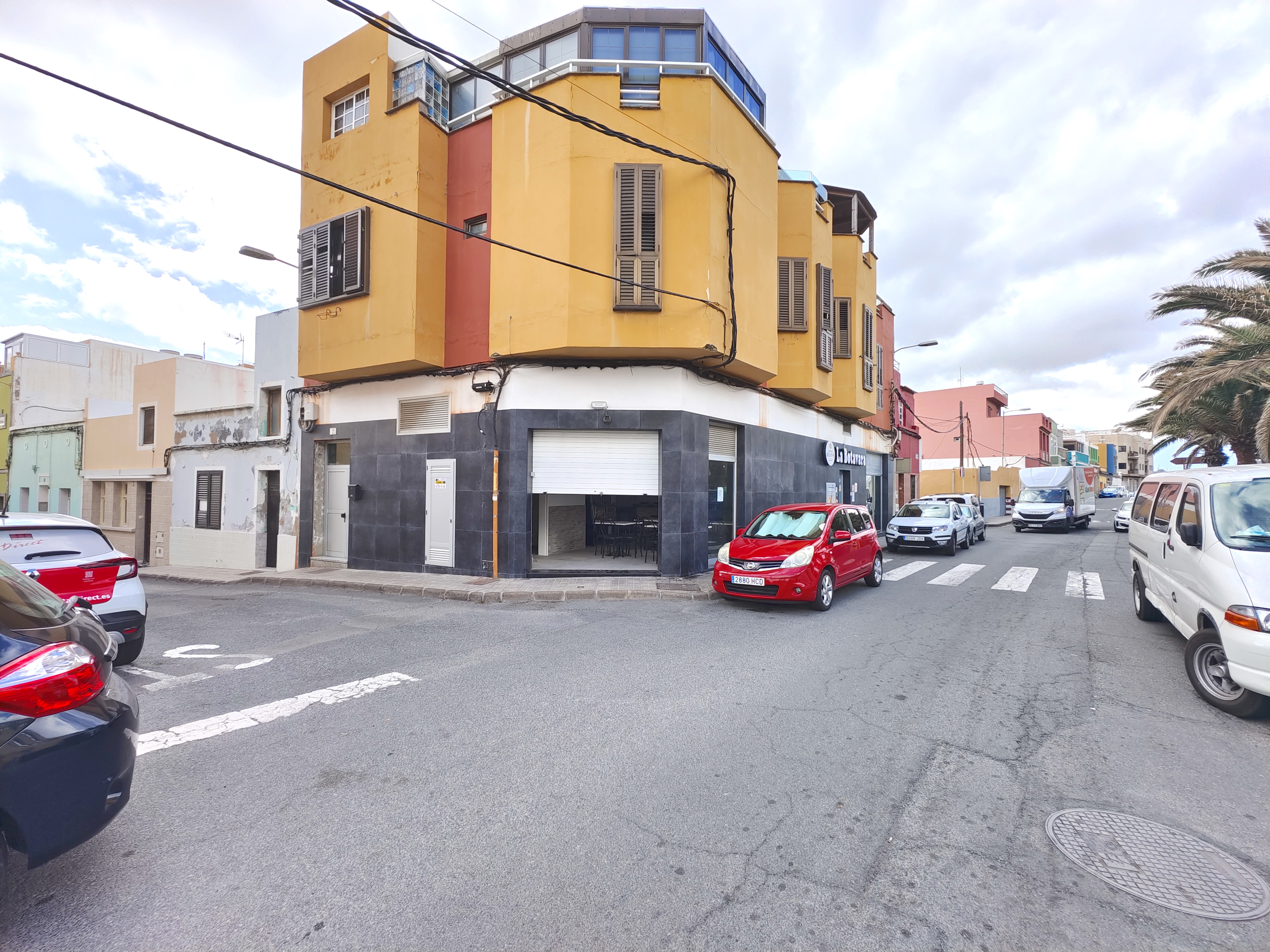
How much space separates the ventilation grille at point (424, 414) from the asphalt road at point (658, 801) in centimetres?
689

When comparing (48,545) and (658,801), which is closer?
(658,801)

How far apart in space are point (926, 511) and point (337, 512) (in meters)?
16.5

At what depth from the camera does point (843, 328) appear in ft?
59.4

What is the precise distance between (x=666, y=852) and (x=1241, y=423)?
18988mm

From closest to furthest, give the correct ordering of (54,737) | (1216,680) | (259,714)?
(54,737)
(259,714)
(1216,680)

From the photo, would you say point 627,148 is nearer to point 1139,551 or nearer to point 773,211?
point 773,211

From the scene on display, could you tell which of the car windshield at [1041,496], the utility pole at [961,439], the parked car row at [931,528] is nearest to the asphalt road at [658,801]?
the parked car row at [931,528]

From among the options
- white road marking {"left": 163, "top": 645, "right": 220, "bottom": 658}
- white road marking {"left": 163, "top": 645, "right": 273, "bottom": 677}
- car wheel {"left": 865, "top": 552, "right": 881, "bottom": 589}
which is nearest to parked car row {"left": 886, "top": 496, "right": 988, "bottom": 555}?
car wheel {"left": 865, "top": 552, "right": 881, "bottom": 589}

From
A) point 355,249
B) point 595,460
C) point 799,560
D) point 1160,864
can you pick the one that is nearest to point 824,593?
point 799,560

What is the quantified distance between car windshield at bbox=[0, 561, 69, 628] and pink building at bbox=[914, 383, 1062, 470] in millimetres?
54094

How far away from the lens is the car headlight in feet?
28.8

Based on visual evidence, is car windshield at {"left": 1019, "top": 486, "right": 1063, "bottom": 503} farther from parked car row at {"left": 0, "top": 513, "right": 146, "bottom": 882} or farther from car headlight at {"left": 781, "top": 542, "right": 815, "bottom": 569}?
parked car row at {"left": 0, "top": 513, "right": 146, "bottom": 882}

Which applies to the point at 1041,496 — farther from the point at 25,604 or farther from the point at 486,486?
the point at 25,604

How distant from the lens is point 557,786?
3555 millimetres
